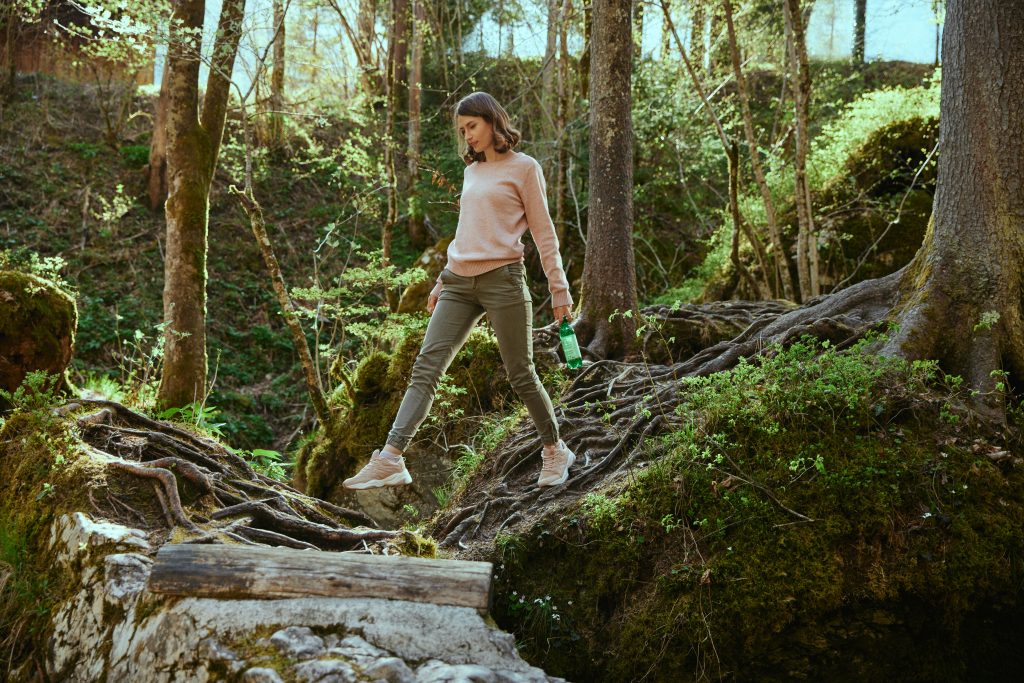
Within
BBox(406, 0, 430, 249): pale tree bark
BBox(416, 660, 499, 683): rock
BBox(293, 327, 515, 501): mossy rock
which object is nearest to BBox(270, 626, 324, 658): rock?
BBox(416, 660, 499, 683): rock

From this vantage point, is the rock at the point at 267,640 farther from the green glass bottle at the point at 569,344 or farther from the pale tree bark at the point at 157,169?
the pale tree bark at the point at 157,169

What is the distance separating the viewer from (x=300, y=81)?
20781 mm

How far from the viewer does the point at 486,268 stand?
14.0ft

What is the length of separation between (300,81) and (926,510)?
67.0ft

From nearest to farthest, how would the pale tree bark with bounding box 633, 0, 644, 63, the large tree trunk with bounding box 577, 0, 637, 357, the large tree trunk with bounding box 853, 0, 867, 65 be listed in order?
1. the large tree trunk with bounding box 577, 0, 637, 357
2. the pale tree bark with bounding box 633, 0, 644, 63
3. the large tree trunk with bounding box 853, 0, 867, 65

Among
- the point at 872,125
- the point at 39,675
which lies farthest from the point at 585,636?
the point at 872,125

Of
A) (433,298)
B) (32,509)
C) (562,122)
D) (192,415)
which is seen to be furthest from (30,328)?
(562,122)

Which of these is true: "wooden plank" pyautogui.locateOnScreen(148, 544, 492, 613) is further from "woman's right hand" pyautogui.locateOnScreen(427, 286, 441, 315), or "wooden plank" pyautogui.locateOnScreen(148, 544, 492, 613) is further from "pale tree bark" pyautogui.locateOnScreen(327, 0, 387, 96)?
"pale tree bark" pyautogui.locateOnScreen(327, 0, 387, 96)

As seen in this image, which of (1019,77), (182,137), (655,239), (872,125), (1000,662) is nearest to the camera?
(1000,662)

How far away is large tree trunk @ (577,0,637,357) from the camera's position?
747 cm

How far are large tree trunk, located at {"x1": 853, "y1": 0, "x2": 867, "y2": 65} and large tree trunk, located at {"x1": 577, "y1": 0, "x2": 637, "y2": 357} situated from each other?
50.6 feet

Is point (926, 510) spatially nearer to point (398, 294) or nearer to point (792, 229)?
point (792, 229)

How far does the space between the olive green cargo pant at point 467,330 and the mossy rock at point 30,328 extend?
433 centimetres

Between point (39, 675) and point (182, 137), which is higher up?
point (182, 137)
